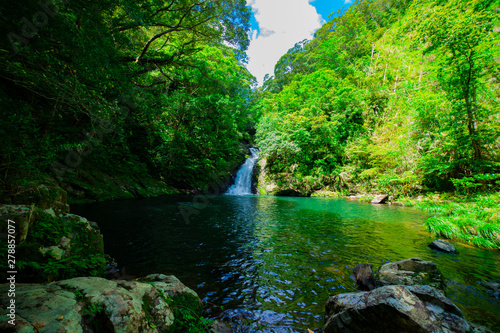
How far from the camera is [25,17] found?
4.09 meters

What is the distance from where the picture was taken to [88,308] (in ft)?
5.89

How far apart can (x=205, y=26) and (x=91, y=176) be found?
11950mm

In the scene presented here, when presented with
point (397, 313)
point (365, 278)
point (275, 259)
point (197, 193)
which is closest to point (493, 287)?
point (365, 278)

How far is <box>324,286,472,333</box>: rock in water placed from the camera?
238 cm

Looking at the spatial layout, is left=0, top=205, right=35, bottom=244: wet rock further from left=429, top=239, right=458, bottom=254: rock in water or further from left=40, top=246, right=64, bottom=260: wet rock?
left=429, top=239, right=458, bottom=254: rock in water

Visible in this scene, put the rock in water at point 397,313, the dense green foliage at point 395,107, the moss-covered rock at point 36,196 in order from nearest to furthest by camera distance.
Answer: the rock in water at point 397,313 < the moss-covered rock at point 36,196 < the dense green foliage at point 395,107

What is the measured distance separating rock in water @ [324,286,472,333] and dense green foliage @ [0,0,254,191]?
5.96m

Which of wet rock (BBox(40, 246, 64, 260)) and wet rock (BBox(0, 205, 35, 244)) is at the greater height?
wet rock (BBox(0, 205, 35, 244))

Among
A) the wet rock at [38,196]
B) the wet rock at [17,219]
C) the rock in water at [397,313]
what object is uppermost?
the wet rock at [38,196]

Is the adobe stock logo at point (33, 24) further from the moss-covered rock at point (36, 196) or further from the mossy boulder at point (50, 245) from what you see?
the mossy boulder at point (50, 245)

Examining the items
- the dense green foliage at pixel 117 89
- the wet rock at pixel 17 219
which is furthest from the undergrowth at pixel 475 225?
the dense green foliage at pixel 117 89

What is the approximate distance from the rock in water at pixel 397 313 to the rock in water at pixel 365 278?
1173 millimetres

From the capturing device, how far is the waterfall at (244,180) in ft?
85.0

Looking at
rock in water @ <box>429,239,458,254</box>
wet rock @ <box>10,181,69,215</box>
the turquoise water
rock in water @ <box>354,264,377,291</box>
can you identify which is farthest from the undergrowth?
wet rock @ <box>10,181,69,215</box>
